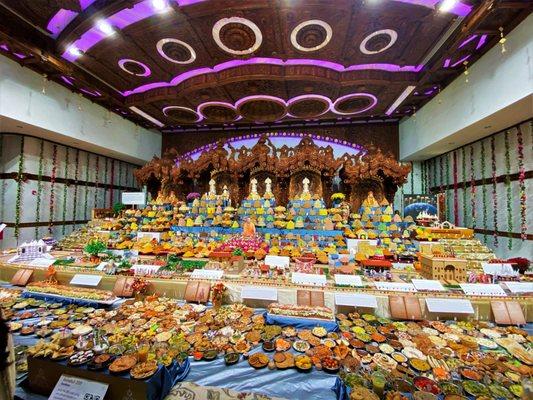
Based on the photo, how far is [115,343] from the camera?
2074 mm

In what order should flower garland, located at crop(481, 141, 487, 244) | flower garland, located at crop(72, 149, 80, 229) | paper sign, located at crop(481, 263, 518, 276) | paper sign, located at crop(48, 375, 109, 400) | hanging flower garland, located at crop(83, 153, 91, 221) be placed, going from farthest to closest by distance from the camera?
hanging flower garland, located at crop(83, 153, 91, 221) < flower garland, located at crop(72, 149, 80, 229) < flower garland, located at crop(481, 141, 487, 244) < paper sign, located at crop(481, 263, 518, 276) < paper sign, located at crop(48, 375, 109, 400)

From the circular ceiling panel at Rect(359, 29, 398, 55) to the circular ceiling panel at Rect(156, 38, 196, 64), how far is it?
3.90 metres

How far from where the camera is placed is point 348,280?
2.92m

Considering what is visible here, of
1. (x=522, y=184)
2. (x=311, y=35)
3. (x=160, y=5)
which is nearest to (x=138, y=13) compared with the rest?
(x=160, y=5)

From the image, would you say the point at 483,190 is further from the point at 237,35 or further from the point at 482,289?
the point at 237,35

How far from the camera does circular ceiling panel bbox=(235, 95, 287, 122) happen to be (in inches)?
308

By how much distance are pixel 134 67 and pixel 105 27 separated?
1693 millimetres

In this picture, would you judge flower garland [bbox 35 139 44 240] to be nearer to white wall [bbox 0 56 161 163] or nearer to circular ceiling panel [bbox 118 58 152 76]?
white wall [bbox 0 56 161 163]

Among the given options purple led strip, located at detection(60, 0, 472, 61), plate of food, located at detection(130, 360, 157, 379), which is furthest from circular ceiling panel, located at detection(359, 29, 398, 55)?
plate of food, located at detection(130, 360, 157, 379)

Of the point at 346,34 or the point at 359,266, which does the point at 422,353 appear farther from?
the point at 346,34

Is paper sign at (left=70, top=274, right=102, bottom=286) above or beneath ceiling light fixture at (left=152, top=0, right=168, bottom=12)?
beneath

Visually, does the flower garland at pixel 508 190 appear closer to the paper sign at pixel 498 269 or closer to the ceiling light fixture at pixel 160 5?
the paper sign at pixel 498 269

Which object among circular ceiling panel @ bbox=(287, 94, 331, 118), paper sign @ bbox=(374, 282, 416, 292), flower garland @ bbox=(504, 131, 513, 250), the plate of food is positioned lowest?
the plate of food

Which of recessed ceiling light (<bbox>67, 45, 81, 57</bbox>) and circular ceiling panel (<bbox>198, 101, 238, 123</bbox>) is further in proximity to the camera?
circular ceiling panel (<bbox>198, 101, 238, 123</bbox>)
